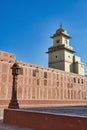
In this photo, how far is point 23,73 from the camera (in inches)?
1394

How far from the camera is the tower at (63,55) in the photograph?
52.5 meters

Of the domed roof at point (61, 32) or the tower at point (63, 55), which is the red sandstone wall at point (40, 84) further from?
the domed roof at point (61, 32)

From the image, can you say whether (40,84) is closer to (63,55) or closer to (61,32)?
(63,55)

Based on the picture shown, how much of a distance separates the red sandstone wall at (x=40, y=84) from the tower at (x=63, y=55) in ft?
16.3

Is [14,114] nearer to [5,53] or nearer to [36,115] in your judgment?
[36,115]

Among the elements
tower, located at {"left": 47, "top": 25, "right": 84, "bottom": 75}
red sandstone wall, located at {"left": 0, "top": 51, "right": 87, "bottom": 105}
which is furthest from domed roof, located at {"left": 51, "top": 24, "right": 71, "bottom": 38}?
red sandstone wall, located at {"left": 0, "top": 51, "right": 87, "bottom": 105}

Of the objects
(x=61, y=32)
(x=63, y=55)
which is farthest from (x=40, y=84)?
(x=61, y=32)

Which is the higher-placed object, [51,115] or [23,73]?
[23,73]

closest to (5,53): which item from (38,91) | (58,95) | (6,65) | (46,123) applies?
(6,65)

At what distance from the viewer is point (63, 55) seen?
172 ft

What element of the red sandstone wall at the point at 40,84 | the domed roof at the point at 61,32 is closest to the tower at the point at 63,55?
the domed roof at the point at 61,32

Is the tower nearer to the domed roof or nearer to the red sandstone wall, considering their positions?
the domed roof

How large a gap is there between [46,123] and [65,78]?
36.8 metres

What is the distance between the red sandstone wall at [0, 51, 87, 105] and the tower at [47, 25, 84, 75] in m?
4.97
